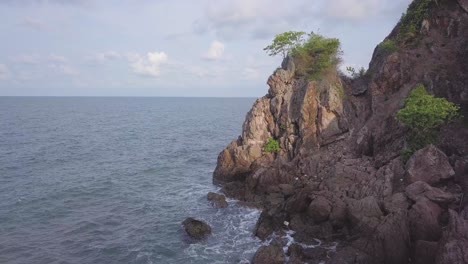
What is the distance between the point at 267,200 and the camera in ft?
132

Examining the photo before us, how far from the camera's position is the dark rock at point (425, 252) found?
24.2 meters

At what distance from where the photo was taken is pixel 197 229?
3406cm

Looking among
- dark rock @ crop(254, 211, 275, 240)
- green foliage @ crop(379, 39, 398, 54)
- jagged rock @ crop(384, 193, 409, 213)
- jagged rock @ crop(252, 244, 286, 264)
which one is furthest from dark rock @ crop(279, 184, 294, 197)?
green foliage @ crop(379, 39, 398, 54)

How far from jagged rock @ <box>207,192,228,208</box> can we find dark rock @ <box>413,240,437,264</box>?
67.3 ft

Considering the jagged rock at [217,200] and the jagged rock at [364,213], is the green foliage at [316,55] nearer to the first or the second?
the jagged rock at [217,200]

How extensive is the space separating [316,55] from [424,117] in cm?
1945

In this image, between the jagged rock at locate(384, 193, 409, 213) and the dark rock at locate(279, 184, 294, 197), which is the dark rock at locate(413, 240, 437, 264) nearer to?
the jagged rock at locate(384, 193, 409, 213)

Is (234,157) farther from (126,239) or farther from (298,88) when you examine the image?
(126,239)

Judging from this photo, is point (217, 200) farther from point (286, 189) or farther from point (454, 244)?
point (454, 244)

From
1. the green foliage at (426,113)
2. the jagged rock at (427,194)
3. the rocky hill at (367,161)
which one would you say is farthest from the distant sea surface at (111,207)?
the green foliage at (426,113)

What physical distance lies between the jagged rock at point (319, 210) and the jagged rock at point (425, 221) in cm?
688

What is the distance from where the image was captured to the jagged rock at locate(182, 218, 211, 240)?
3375cm

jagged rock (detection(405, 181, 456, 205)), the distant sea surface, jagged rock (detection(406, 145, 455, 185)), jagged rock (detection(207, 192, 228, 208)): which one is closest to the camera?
jagged rock (detection(405, 181, 456, 205))

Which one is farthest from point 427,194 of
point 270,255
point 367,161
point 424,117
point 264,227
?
point 264,227
